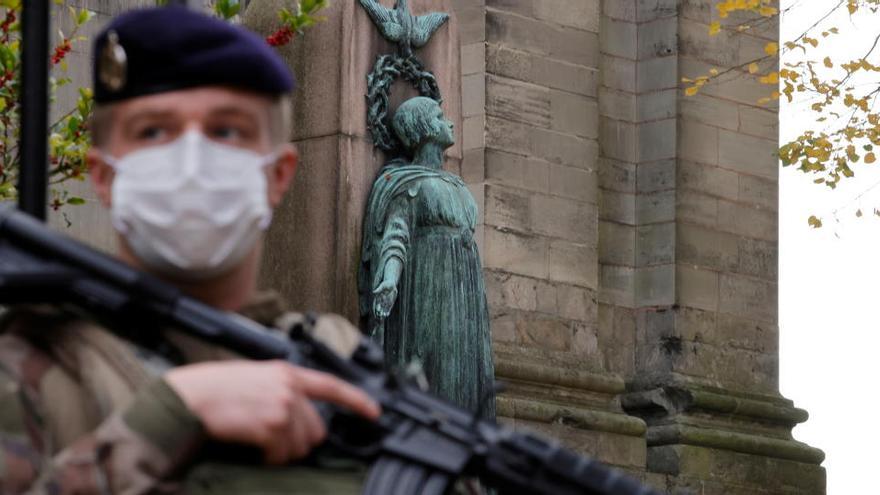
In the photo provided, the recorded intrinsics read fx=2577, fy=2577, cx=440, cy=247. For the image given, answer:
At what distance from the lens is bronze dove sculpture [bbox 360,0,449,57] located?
39.7 feet

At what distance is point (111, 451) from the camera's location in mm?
2812

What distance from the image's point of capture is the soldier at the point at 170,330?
9.20ft

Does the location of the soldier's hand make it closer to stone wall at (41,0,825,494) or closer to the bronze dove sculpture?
the bronze dove sculpture

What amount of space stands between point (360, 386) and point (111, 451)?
0.32 m

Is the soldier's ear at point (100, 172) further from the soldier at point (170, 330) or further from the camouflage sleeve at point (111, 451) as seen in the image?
the camouflage sleeve at point (111, 451)

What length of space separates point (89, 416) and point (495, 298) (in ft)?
51.3

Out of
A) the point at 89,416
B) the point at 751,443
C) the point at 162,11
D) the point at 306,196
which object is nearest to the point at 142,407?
the point at 89,416

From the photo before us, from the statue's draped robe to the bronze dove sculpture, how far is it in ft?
2.14

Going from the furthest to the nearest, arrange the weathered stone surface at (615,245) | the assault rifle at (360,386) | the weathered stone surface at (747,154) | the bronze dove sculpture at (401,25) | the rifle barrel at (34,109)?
the weathered stone surface at (747,154) → the weathered stone surface at (615,245) → the bronze dove sculpture at (401,25) → the rifle barrel at (34,109) → the assault rifle at (360,386)

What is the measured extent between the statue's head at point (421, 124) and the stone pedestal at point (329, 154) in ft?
0.82

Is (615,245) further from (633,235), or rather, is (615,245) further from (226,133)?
(226,133)

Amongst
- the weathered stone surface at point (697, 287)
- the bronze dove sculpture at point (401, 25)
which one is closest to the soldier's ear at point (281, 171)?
the bronze dove sculpture at point (401, 25)

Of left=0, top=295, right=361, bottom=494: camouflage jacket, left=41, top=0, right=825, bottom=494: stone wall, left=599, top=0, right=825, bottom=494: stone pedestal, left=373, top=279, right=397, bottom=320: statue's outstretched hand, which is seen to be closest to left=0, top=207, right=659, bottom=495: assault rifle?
left=0, top=295, right=361, bottom=494: camouflage jacket

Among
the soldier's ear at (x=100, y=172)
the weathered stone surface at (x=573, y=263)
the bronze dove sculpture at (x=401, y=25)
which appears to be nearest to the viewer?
the soldier's ear at (x=100, y=172)
